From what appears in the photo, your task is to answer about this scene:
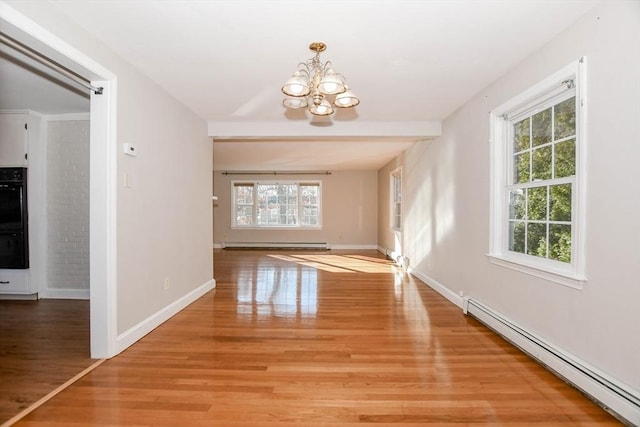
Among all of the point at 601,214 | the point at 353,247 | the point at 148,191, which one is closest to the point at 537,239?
the point at 601,214

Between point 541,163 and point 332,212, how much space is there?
23.0ft

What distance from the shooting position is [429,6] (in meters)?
1.88

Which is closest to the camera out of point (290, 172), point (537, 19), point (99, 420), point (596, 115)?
point (99, 420)

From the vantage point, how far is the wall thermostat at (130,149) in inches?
99.5

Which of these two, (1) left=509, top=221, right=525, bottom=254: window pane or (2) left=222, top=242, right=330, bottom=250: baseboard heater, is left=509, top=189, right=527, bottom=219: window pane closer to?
(1) left=509, top=221, right=525, bottom=254: window pane

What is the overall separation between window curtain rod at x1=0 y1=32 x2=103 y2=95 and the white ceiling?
12.6 inches

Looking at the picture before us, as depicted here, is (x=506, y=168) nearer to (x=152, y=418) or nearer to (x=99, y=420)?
(x=152, y=418)

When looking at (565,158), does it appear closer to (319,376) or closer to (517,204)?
(517,204)

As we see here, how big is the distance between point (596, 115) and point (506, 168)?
1.04 meters

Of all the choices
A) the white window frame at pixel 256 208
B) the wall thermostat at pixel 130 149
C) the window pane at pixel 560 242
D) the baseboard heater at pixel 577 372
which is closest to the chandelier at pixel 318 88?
the wall thermostat at pixel 130 149

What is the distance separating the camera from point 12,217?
378 centimetres

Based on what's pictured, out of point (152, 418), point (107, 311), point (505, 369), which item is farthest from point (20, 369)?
point (505, 369)

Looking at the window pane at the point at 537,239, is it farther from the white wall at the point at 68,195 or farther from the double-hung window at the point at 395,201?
the white wall at the point at 68,195

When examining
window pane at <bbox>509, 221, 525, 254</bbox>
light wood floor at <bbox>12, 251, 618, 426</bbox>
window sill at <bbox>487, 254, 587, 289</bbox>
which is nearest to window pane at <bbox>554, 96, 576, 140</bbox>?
window pane at <bbox>509, 221, 525, 254</bbox>
